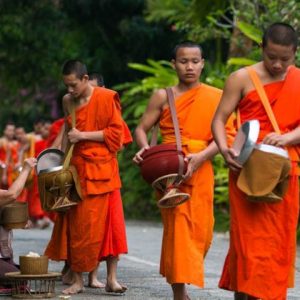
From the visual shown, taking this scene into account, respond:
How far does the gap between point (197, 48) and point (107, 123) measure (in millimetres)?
1464

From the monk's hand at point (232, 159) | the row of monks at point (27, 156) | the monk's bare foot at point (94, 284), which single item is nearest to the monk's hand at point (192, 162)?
the monk's hand at point (232, 159)

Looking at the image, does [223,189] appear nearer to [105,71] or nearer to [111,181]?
[111,181]

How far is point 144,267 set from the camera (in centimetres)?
1329

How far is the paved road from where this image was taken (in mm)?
10664

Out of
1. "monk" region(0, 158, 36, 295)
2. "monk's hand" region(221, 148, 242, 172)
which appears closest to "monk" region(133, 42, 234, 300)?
"monk" region(0, 158, 36, 295)

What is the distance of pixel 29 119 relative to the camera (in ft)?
123

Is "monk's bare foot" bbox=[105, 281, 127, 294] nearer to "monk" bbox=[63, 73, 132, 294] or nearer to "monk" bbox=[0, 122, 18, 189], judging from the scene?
"monk" bbox=[63, 73, 132, 294]

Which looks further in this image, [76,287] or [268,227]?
[76,287]

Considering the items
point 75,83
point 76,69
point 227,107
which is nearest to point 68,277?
point 75,83

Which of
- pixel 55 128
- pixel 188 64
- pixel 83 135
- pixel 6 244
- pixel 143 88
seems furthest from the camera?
pixel 143 88

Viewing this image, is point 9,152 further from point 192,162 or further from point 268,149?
point 268,149

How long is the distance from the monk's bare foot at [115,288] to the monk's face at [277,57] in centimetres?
315

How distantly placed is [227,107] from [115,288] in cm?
286

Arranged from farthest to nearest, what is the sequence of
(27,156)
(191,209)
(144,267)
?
1. (27,156)
2. (144,267)
3. (191,209)
